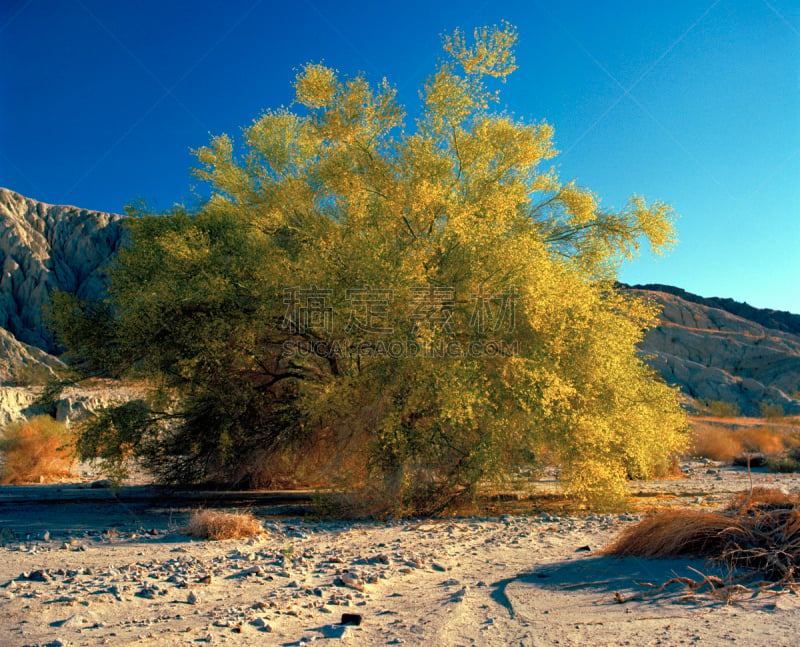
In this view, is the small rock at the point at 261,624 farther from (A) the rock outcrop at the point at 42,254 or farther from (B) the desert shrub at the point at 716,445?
(A) the rock outcrop at the point at 42,254

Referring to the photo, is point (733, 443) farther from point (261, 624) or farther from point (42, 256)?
point (42, 256)

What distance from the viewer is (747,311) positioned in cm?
9231

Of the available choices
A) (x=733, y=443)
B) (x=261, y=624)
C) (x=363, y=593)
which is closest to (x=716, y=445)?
(x=733, y=443)

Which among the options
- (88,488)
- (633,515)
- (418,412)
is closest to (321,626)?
(418,412)

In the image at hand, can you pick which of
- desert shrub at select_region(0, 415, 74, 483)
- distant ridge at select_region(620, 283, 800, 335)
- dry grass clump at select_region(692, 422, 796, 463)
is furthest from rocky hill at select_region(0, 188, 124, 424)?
distant ridge at select_region(620, 283, 800, 335)

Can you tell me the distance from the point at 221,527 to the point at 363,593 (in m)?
3.69

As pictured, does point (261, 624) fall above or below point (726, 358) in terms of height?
below

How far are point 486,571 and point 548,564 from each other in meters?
0.73

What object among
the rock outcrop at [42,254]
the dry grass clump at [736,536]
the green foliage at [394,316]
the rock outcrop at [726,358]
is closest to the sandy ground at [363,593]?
the dry grass clump at [736,536]

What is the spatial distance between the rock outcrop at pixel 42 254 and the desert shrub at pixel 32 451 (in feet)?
147

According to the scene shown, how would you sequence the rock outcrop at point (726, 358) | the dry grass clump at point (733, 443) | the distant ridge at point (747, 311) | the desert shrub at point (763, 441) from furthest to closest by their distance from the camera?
1. the distant ridge at point (747, 311)
2. the rock outcrop at point (726, 358)
3. the desert shrub at point (763, 441)
4. the dry grass clump at point (733, 443)

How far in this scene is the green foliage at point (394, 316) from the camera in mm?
10391

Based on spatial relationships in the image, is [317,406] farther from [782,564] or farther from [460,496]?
[782,564]

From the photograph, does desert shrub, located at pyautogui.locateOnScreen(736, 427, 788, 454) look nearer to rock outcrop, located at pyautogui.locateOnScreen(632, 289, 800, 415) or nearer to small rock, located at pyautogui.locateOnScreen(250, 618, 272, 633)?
small rock, located at pyautogui.locateOnScreen(250, 618, 272, 633)
